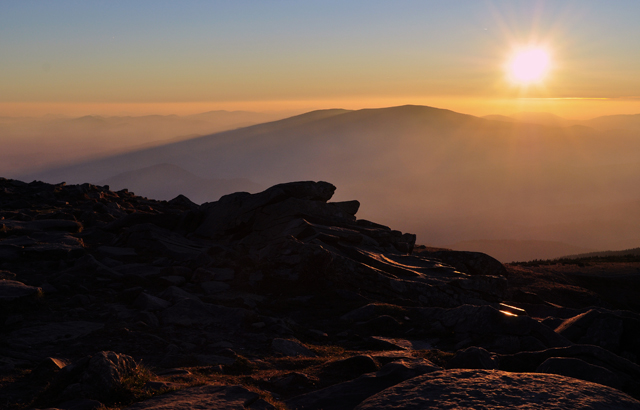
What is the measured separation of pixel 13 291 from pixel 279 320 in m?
7.49

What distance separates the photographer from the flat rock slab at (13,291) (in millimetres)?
12047

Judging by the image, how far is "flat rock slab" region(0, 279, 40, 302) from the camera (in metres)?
12.0

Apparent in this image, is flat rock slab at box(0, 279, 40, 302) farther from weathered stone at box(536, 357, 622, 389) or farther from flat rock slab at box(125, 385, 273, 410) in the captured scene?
weathered stone at box(536, 357, 622, 389)

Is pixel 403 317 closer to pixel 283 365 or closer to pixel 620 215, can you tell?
pixel 283 365

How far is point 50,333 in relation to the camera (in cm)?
1076

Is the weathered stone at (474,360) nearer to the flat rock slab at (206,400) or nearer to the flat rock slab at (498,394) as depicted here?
the flat rock slab at (498,394)

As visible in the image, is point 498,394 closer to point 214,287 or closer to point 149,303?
point 149,303

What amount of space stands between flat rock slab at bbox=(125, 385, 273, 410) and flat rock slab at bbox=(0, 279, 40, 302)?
807 cm

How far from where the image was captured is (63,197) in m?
30.5

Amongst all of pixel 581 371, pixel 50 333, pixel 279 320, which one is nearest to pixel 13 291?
pixel 50 333

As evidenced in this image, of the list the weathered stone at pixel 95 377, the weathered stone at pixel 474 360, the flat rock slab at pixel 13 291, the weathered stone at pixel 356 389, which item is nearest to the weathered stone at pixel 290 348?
the weathered stone at pixel 356 389

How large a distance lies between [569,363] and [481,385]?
7.84 ft

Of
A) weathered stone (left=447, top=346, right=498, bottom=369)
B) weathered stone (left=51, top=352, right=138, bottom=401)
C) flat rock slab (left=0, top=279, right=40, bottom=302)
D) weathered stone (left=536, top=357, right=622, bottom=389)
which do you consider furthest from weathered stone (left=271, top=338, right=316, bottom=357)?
flat rock slab (left=0, top=279, right=40, bottom=302)

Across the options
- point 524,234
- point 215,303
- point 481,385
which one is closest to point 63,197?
point 215,303
